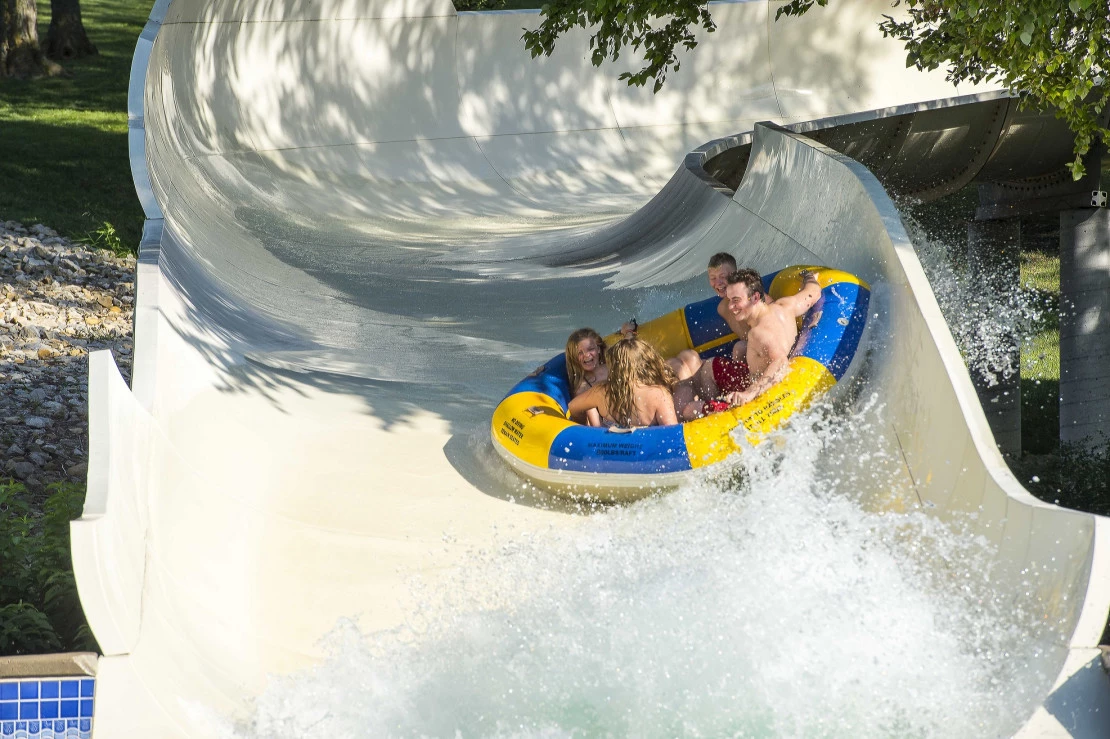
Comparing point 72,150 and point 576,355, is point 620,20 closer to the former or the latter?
point 576,355

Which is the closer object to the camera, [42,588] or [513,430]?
[42,588]

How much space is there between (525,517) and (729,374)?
1.32 meters

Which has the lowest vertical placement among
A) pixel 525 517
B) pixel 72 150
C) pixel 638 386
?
pixel 525 517

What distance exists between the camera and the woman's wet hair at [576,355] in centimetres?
548

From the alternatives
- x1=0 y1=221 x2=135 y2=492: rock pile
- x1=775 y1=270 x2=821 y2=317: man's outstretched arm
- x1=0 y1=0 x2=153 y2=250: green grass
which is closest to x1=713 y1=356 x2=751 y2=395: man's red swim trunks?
x1=775 y1=270 x2=821 y2=317: man's outstretched arm

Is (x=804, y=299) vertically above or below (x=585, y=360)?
above

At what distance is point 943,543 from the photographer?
3943mm

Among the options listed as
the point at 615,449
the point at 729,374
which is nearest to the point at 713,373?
the point at 729,374

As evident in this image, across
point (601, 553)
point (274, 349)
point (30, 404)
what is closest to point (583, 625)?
point (601, 553)

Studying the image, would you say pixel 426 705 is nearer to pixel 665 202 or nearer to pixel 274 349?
pixel 274 349

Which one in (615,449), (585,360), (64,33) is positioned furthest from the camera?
(64,33)

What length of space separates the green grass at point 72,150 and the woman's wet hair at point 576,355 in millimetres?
6031

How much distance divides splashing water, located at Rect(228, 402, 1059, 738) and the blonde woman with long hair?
1.89 feet

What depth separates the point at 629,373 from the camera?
16.7 ft
